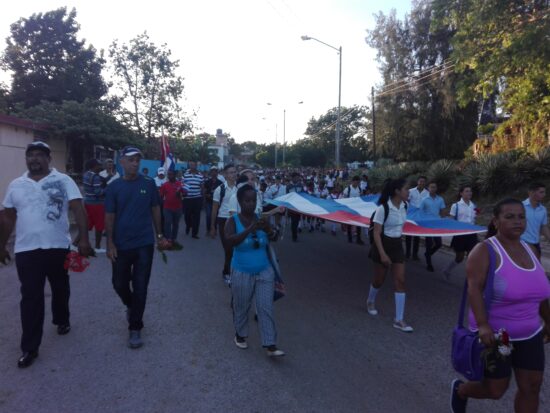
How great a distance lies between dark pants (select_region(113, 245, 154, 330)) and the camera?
14.7 ft

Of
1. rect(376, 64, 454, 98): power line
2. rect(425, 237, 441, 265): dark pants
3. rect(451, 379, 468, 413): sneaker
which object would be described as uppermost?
rect(376, 64, 454, 98): power line

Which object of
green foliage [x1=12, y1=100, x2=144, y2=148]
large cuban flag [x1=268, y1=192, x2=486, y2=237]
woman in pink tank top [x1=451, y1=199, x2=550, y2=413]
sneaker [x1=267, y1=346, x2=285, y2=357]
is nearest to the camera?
woman in pink tank top [x1=451, y1=199, x2=550, y2=413]

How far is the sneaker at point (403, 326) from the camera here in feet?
17.0

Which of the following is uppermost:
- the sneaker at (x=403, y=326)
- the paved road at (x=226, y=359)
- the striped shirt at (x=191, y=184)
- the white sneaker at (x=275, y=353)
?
the striped shirt at (x=191, y=184)

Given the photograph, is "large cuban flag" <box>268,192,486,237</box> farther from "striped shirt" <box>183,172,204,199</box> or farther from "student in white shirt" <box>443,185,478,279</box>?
A: "striped shirt" <box>183,172,204,199</box>

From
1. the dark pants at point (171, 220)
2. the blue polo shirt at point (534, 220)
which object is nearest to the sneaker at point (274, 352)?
the blue polo shirt at point (534, 220)

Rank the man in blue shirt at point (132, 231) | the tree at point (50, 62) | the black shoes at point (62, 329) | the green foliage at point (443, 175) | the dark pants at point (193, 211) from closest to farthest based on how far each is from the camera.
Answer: the man in blue shirt at point (132, 231) → the black shoes at point (62, 329) → the dark pants at point (193, 211) → the green foliage at point (443, 175) → the tree at point (50, 62)

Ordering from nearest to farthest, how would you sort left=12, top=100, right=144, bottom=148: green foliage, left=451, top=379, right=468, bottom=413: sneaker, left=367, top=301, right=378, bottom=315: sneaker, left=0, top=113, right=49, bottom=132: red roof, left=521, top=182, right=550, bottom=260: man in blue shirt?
left=451, top=379, right=468, bottom=413: sneaker
left=367, top=301, right=378, bottom=315: sneaker
left=521, top=182, right=550, bottom=260: man in blue shirt
left=0, top=113, right=49, bottom=132: red roof
left=12, top=100, right=144, bottom=148: green foliage

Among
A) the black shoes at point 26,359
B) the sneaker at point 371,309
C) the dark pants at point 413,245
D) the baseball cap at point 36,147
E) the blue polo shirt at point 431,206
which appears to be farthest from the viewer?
the dark pants at point 413,245

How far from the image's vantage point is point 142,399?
3.50m

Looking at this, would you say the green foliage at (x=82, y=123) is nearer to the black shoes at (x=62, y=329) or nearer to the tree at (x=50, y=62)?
the tree at (x=50, y=62)

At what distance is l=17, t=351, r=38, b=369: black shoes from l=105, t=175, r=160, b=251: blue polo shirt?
1182 mm

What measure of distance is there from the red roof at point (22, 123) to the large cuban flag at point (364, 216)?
983cm

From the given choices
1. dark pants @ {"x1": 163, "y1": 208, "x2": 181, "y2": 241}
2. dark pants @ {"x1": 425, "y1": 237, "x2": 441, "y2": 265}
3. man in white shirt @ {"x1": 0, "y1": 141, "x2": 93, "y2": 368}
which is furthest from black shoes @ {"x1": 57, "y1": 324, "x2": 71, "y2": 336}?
dark pants @ {"x1": 425, "y1": 237, "x2": 441, "y2": 265}
